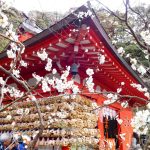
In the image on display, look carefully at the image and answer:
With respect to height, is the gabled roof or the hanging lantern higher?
the gabled roof

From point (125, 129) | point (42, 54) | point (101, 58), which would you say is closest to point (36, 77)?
point (42, 54)

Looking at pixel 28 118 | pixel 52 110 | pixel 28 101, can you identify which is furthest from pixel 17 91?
pixel 52 110

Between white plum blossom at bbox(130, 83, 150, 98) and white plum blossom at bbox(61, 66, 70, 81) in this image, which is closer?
white plum blossom at bbox(61, 66, 70, 81)

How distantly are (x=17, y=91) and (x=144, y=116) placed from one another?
5021 millimetres

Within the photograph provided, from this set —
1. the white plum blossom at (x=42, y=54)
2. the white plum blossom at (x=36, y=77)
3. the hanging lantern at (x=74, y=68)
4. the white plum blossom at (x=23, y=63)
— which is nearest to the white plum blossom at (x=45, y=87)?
the white plum blossom at (x=36, y=77)

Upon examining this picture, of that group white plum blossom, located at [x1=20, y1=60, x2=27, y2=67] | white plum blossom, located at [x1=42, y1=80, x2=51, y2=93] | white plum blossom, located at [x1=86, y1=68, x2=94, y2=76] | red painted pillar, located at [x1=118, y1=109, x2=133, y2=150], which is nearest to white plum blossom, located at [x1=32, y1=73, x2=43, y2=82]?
white plum blossom, located at [x1=42, y1=80, x2=51, y2=93]

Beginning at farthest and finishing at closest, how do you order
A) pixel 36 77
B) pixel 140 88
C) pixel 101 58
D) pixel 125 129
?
pixel 125 129 → pixel 140 88 → pixel 36 77 → pixel 101 58

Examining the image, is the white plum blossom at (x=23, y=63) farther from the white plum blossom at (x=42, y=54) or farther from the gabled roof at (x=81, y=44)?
the white plum blossom at (x=42, y=54)

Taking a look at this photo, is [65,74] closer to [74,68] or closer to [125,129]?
[74,68]

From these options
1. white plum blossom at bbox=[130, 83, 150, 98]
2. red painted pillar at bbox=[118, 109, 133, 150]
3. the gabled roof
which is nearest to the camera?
the gabled roof

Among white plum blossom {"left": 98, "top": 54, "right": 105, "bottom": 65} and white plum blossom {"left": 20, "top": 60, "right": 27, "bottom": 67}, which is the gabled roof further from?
white plum blossom {"left": 20, "top": 60, "right": 27, "bottom": 67}

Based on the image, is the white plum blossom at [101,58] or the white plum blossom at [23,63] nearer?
the white plum blossom at [101,58]

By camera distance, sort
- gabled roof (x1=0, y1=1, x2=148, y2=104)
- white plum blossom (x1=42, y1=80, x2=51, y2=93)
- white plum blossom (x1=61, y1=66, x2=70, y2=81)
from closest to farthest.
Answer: gabled roof (x1=0, y1=1, x2=148, y2=104) < white plum blossom (x1=61, y1=66, x2=70, y2=81) < white plum blossom (x1=42, y1=80, x2=51, y2=93)

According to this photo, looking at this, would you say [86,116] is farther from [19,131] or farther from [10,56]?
[10,56]
